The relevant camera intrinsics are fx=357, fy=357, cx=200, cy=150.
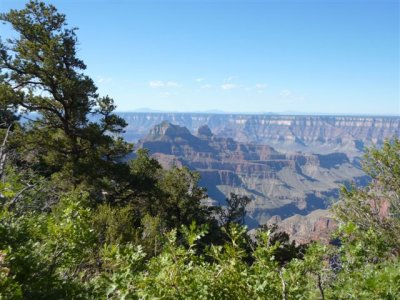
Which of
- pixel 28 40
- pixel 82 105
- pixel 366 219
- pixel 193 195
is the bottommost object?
pixel 193 195

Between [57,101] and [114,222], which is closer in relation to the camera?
[114,222]

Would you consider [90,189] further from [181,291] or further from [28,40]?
[181,291]

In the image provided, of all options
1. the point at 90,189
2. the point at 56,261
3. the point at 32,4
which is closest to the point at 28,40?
the point at 32,4

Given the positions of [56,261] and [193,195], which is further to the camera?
[193,195]

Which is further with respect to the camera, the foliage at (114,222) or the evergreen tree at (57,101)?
the evergreen tree at (57,101)

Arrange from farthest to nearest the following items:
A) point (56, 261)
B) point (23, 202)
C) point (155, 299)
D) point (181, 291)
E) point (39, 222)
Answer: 1. point (23, 202)
2. point (39, 222)
3. point (56, 261)
4. point (181, 291)
5. point (155, 299)

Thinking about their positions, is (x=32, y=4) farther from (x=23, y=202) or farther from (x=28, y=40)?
(x=23, y=202)

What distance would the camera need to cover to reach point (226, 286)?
4254 mm

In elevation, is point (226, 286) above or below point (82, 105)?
below

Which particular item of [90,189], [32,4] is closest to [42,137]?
[90,189]

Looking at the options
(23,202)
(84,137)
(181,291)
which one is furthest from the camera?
(84,137)

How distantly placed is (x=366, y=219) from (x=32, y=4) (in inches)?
976

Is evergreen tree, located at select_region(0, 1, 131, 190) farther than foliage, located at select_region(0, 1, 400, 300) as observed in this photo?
Yes

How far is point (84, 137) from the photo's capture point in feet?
84.5
